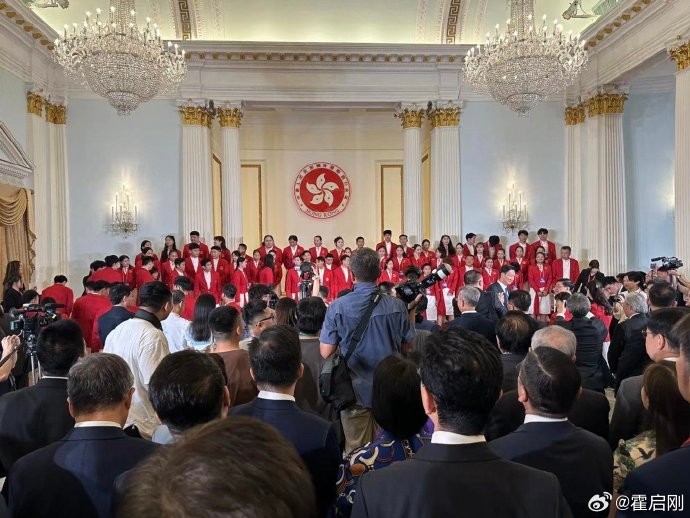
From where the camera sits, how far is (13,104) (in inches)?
467

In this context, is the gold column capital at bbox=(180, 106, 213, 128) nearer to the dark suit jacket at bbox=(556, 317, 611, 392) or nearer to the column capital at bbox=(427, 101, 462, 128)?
the column capital at bbox=(427, 101, 462, 128)

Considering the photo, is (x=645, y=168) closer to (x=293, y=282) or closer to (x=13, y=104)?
(x=293, y=282)

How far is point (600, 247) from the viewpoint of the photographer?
46.0 ft

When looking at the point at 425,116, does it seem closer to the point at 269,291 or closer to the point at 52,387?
the point at 269,291

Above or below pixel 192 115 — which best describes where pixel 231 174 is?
below

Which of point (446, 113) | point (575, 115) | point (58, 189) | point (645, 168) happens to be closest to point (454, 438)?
point (446, 113)

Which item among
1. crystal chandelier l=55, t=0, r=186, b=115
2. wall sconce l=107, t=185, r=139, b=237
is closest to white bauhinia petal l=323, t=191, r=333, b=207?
wall sconce l=107, t=185, r=139, b=237

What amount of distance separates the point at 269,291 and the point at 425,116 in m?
10.4

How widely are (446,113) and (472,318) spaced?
10807 mm

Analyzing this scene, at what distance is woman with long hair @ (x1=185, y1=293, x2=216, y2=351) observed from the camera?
15.8ft

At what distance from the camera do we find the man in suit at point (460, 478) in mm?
1490

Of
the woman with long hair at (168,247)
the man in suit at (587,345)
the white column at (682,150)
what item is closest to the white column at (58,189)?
the woman with long hair at (168,247)

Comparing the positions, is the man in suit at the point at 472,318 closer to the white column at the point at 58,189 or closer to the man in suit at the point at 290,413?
the man in suit at the point at 290,413

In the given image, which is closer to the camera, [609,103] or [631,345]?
[631,345]
